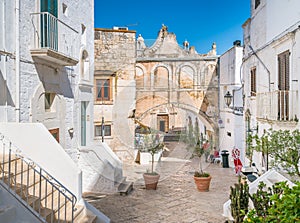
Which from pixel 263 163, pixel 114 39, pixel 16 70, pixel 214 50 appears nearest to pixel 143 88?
pixel 16 70

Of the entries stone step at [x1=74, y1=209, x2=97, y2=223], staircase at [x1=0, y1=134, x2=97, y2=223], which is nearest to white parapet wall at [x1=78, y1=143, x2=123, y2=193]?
stone step at [x1=74, y1=209, x2=97, y2=223]

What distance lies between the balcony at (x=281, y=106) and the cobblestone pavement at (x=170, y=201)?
2.45 meters

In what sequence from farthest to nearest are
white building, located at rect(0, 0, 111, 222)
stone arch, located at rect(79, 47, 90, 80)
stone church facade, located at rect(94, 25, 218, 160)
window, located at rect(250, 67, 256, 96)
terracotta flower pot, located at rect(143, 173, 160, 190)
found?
window, located at rect(250, 67, 256, 96), stone arch, located at rect(79, 47, 90, 80), terracotta flower pot, located at rect(143, 173, 160, 190), stone church facade, located at rect(94, 25, 218, 160), white building, located at rect(0, 0, 111, 222)

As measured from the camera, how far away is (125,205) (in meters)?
8.62

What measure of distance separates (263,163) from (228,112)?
5.23 meters

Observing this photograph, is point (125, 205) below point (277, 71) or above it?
below

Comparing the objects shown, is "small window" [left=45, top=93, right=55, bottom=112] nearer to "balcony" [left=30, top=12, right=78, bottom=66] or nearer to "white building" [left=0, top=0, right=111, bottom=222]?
"white building" [left=0, top=0, right=111, bottom=222]

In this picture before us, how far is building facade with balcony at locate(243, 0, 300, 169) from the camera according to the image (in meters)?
7.88

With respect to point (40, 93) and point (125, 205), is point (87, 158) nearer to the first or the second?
point (125, 205)

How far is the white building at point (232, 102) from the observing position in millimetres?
14336

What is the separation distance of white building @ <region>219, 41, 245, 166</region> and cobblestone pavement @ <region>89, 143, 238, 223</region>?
337 centimetres

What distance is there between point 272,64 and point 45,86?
21.9ft

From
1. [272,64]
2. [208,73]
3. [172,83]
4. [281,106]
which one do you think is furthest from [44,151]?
[208,73]

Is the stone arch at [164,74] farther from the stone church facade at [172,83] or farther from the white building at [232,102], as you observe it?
the white building at [232,102]
